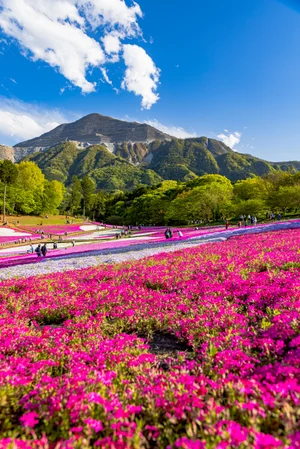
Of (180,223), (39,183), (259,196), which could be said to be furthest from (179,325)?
(39,183)

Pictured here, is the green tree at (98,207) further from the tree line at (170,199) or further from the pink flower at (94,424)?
the pink flower at (94,424)

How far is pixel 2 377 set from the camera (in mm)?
4430

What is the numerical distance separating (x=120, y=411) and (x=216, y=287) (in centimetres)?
654

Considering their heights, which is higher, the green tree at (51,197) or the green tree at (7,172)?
the green tree at (7,172)

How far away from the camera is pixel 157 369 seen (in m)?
4.82

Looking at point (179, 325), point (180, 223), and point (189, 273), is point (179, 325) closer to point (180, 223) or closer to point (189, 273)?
point (189, 273)

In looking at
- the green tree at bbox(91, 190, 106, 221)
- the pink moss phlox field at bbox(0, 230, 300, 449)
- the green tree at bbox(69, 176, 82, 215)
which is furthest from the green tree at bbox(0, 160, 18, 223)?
the pink moss phlox field at bbox(0, 230, 300, 449)

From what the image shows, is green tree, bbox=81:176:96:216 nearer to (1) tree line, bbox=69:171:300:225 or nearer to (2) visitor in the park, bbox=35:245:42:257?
(1) tree line, bbox=69:171:300:225

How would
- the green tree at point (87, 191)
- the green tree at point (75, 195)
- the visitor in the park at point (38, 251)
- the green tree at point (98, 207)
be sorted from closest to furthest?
the visitor in the park at point (38, 251)
the green tree at point (75, 195)
the green tree at point (87, 191)
the green tree at point (98, 207)

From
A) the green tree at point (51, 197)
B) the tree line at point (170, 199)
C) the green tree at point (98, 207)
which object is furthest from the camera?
the green tree at point (98, 207)

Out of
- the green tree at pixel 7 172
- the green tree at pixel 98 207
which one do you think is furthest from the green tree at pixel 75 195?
the green tree at pixel 7 172

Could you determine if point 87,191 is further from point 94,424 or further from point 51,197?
point 94,424

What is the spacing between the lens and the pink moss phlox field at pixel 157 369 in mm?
3090

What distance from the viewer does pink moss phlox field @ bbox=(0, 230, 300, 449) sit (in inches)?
122
